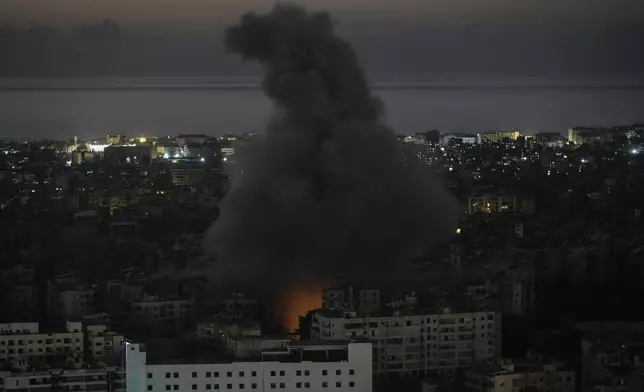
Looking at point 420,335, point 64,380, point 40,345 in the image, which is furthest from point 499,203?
point 64,380

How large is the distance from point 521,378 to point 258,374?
1250mm

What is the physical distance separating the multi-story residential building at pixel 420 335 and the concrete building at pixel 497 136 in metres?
5.59

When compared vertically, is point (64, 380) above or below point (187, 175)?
below

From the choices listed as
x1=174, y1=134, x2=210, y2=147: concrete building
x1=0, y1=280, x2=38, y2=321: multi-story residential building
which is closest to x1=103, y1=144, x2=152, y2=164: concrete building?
x1=174, y1=134, x2=210, y2=147: concrete building

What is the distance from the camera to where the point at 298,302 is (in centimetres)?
743

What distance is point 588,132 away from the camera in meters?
12.6

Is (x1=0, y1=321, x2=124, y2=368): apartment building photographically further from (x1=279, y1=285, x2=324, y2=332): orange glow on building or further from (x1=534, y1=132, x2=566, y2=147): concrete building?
(x1=534, y1=132, x2=566, y2=147): concrete building

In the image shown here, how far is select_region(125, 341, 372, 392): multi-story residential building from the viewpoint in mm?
5047

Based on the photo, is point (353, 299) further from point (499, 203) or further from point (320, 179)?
point (499, 203)

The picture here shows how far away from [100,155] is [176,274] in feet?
16.7

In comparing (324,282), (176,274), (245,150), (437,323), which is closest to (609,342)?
(437,323)

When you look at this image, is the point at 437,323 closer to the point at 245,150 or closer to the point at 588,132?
the point at 245,150

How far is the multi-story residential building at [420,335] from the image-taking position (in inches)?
247

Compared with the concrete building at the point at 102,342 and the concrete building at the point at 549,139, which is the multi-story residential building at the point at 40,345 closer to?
the concrete building at the point at 102,342
